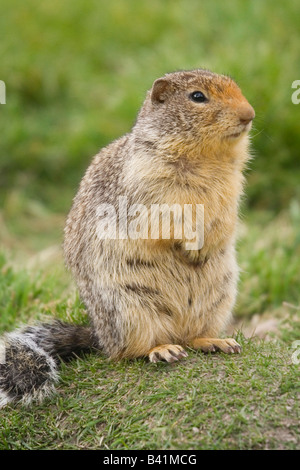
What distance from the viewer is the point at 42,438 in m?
4.47

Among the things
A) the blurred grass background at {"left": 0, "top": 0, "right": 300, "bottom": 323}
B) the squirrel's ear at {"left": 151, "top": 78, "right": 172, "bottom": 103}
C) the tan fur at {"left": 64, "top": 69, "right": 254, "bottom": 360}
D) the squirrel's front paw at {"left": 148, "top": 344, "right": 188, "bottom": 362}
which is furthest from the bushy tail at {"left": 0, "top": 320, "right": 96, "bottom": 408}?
the squirrel's ear at {"left": 151, "top": 78, "right": 172, "bottom": 103}

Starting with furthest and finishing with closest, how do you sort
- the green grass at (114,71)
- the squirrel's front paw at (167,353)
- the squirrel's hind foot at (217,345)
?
the green grass at (114,71), the squirrel's hind foot at (217,345), the squirrel's front paw at (167,353)

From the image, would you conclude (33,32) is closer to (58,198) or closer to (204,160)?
(58,198)

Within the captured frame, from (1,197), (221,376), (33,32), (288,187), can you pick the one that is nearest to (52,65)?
(33,32)

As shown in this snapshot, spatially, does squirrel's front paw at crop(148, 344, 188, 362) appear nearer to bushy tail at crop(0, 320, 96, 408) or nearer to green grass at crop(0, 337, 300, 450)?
green grass at crop(0, 337, 300, 450)

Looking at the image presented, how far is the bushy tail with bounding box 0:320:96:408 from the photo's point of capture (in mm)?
4754

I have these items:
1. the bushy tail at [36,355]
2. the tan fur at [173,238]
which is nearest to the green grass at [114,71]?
the tan fur at [173,238]

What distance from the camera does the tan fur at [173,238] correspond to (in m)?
4.82

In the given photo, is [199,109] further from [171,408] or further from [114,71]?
[114,71]

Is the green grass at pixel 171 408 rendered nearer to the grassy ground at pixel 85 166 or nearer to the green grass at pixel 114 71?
the grassy ground at pixel 85 166

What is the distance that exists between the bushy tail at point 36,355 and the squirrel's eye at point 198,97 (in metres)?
1.68

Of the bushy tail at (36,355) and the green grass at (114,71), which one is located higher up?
the green grass at (114,71)

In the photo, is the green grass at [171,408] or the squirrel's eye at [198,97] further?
the squirrel's eye at [198,97]

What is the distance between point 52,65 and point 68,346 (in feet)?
25.6
